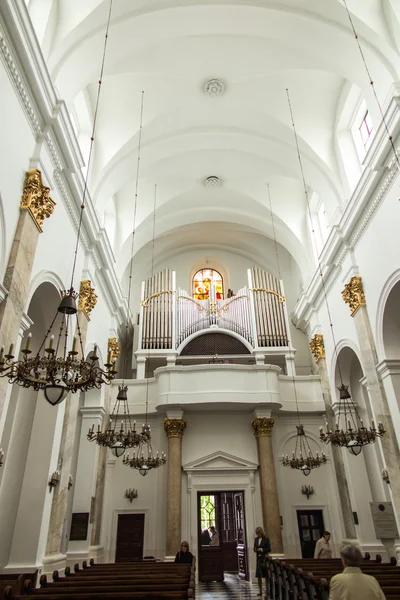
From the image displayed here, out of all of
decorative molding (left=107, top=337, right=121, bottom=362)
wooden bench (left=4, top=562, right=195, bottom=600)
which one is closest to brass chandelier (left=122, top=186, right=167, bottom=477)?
decorative molding (left=107, top=337, right=121, bottom=362)

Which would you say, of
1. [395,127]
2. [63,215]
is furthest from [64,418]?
[395,127]

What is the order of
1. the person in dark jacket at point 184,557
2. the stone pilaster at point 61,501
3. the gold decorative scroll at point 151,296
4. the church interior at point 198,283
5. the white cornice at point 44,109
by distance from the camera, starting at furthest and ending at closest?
the gold decorative scroll at point 151,296, the person in dark jacket at point 184,557, the stone pilaster at point 61,501, the church interior at point 198,283, the white cornice at point 44,109

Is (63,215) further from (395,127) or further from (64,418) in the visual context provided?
(395,127)

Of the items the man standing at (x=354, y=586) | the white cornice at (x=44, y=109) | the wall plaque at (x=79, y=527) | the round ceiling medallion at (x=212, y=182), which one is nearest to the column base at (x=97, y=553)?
the wall plaque at (x=79, y=527)

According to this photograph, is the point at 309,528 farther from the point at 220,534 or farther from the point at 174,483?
the point at 174,483

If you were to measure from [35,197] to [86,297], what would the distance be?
12.0 feet

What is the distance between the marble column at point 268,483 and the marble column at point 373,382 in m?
3.91

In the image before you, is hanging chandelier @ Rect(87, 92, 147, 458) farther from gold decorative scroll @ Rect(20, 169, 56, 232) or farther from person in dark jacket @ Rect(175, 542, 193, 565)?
gold decorative scroll @ Rect(20, 169, 56, 232)

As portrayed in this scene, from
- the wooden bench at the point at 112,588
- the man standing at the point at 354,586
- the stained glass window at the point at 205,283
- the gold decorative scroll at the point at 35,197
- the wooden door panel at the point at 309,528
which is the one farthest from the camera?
the stained glass window at the point at 205,283

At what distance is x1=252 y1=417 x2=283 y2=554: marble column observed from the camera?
11.6 metres

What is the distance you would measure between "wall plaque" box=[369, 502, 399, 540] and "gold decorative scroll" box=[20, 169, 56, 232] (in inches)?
346

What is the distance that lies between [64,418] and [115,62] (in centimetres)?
749

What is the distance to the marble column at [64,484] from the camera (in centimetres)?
829

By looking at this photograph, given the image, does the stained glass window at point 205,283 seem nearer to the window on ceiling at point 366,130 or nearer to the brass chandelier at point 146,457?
the brass chandelier at point 146,457
